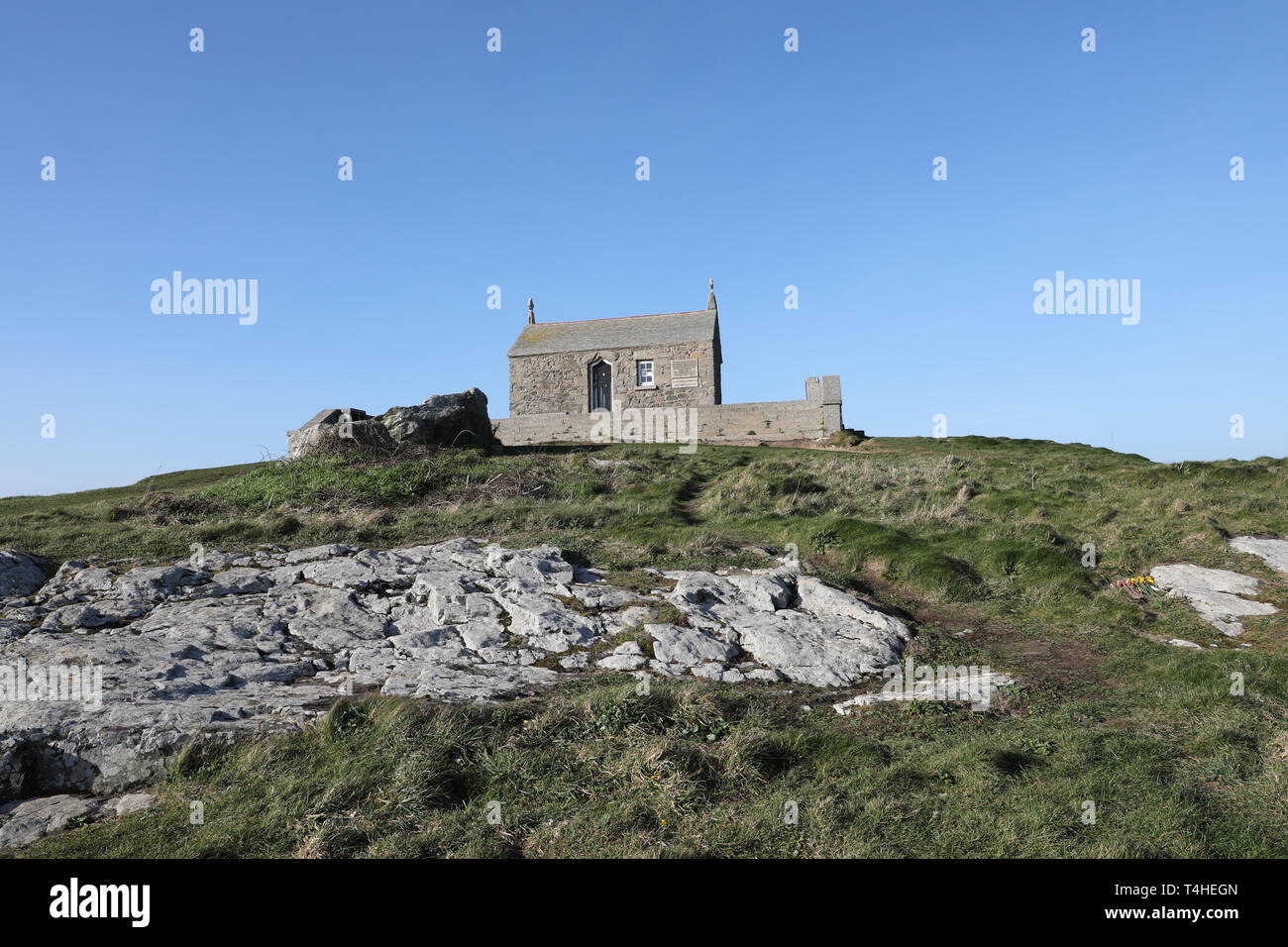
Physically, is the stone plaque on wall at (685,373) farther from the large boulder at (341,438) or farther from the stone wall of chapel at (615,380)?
the large boulder at (341,438)

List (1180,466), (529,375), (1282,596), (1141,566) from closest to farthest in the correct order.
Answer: (1282,596) → (1141,566) → (1180,466) → (529,375)

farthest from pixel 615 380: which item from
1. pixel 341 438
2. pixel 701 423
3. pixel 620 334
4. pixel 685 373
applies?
pixel 341 438

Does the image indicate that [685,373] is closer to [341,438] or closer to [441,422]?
[441,422]

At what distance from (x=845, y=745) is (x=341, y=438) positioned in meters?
20.7

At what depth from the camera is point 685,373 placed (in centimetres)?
4428

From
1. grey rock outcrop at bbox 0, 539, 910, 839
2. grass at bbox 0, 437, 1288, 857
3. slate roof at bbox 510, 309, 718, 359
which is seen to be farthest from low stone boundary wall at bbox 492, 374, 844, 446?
grey rock outcrop at bbox 0, 539, 910, 839

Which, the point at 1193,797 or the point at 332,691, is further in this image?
the point at 332,691

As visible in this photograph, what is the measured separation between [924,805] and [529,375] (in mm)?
42267

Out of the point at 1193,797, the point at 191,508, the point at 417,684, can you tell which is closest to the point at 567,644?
the point at 417,684

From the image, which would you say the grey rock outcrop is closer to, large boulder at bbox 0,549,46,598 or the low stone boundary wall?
large boulder at bbox 0,549,46,598

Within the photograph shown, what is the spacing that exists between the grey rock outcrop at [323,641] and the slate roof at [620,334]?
111 ft

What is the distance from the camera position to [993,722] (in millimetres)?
7406

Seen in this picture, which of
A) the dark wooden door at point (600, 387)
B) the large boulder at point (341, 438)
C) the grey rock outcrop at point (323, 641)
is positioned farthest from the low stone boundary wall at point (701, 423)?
the grey rock outcrop at point (323, 641)
